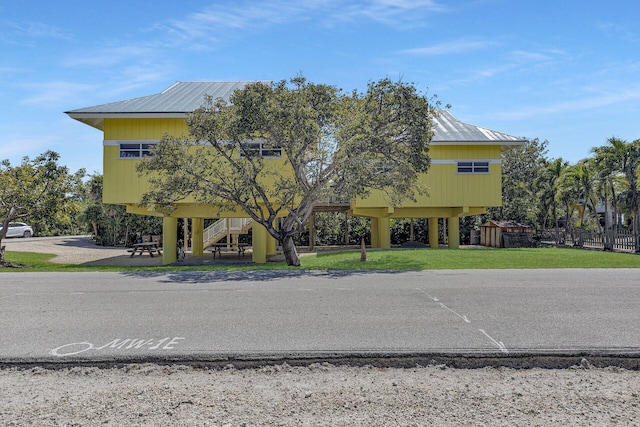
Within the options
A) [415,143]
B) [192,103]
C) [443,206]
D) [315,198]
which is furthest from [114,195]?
[443,206]

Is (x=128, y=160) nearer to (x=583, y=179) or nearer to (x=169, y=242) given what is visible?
(x=169, y=242)

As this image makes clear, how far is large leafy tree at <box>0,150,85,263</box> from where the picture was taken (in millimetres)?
20531

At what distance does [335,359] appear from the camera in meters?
5.73

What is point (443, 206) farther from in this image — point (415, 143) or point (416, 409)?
point (416, 409)

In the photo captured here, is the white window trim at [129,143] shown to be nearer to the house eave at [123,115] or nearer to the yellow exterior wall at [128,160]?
the yellow exterior wall at [128,160]

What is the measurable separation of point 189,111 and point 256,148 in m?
3.48

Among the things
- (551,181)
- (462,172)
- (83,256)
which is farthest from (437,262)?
(551,181)

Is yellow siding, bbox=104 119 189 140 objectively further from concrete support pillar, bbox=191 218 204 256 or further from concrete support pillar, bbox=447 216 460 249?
concrete support pillar, bbox=447 216 460 249

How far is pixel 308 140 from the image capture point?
1698 cm

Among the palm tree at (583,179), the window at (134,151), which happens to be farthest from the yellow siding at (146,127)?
Answer: the palm tree at (583,179)

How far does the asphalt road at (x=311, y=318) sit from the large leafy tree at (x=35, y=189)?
8.72m

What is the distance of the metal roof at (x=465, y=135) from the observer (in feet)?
83.6

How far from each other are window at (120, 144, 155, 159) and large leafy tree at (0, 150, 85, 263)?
219 cm

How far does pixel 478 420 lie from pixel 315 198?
1408 cm
